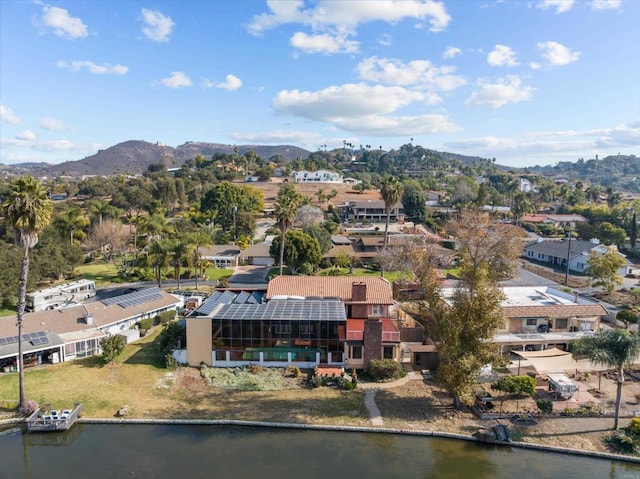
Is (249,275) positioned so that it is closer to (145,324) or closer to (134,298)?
(134,298)

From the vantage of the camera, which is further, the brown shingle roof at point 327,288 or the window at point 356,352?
the brown shingle roof at point 327,288

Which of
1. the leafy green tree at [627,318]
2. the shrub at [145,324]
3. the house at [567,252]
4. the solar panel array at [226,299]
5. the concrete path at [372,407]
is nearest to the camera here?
the concrete path at [372,407]

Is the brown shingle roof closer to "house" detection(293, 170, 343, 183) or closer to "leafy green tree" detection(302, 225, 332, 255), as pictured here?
"leafy green tree" detection(302, 225, 332, 255)

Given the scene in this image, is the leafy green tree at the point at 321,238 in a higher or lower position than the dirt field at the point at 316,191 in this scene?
lower

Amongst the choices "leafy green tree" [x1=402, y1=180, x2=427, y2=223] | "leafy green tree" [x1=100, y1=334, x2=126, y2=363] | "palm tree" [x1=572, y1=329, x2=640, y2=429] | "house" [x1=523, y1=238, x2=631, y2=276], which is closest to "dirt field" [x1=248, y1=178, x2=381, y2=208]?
"leafy green tree" [x1=402, y1=180, x2=427, y2=223]

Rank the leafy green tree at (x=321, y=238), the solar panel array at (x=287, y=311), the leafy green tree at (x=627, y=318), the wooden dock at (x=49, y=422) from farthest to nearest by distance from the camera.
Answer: the leafy green tree at (x=321, y=238) < the leafy green tree at (x=627, y=318) < the solar panel array at (x=287, y=311) < the wooden dock at (x=49, y=422)

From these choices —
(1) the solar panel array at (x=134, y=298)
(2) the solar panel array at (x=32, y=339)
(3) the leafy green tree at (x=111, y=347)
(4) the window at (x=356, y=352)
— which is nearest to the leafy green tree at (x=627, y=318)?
(4) the window at (x=356, y=352)

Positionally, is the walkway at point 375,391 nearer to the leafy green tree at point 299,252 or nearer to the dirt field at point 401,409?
the dirt field at point 401,409
